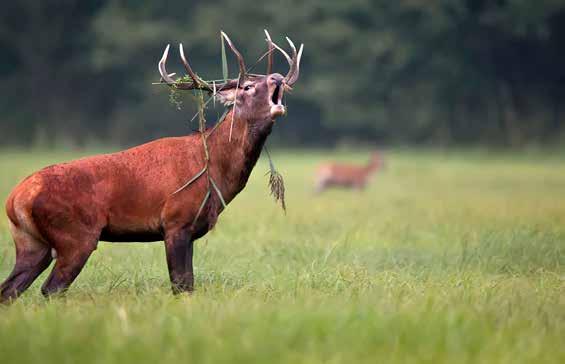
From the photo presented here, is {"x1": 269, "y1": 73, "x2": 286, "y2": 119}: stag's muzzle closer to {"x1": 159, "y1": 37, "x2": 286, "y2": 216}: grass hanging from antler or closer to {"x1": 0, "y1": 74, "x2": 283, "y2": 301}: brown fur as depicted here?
{"x1": 0, "y1": 74, "x2": 283, "y2": 301}: brown fur

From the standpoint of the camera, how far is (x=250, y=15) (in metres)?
35.3

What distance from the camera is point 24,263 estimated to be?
6.07m

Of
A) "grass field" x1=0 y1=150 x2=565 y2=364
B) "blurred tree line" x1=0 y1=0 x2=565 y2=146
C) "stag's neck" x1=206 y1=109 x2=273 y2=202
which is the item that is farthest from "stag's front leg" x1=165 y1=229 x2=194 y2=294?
"blurred tree line" x1=0 y1=0 x2=565 y2=146

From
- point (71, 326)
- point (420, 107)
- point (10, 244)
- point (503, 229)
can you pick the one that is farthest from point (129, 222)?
point (420, 107)

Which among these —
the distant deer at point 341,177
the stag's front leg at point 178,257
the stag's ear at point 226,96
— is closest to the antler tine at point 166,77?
the stag's ear at point 226,96

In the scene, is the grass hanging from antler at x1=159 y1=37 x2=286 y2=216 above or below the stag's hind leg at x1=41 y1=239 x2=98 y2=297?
above

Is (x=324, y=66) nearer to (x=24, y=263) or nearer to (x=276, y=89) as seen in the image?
(x=276, y=89)

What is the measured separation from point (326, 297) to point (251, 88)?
1608 mm

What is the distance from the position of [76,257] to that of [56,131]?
97.2ft

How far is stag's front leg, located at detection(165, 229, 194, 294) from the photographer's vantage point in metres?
6.26

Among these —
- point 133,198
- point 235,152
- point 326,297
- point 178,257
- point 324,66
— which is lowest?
point 324,66

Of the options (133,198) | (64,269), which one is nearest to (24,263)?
(64,269)

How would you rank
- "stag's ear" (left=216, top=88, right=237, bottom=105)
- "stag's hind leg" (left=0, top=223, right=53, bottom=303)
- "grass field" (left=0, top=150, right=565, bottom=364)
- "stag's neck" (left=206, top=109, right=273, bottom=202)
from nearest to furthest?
"grass field" (left=0, top=150, right=565, bottom=364), "stag's hind leg" (left=0, top=223, right=53, bottom=303), "stag's neck" (left=206, top=109, right=273, bottom=202), "stag's ear" (left=216, top=88, right=237, bottom=105)

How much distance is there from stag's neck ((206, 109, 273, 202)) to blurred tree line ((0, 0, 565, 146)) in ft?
80.4
